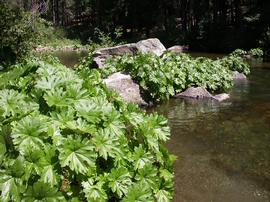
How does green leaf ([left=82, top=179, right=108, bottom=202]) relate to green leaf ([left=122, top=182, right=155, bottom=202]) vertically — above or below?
above

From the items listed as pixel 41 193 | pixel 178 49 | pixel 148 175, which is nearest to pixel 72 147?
pixel 41 193

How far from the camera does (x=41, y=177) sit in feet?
11.2

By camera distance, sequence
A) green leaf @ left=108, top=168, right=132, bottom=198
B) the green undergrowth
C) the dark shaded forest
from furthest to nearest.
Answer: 1. the dark shaded forest
2. the green undergrowth
3. green leaf @ left=108, top=168, right=132, bottom=198

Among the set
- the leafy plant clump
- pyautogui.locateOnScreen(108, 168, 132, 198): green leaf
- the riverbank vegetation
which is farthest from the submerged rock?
pyautogui.locateOnScreen(108, 168, 132, 198): green leaf

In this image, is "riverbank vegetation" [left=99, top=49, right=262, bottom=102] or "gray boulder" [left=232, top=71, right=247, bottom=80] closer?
"riverbank vegetation" [left=99, top=49, right=262, bottom=102]

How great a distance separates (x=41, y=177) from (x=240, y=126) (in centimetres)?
660

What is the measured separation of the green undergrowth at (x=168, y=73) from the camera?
38.5 ft

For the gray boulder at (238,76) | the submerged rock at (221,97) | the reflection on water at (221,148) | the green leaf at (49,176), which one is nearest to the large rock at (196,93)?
the submerged rock at (221,97)

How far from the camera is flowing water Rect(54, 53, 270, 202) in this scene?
19.2ft

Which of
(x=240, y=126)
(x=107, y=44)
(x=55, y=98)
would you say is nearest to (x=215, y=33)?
(x=107, y=44)

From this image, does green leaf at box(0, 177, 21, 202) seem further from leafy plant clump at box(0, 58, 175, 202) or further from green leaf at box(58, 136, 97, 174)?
green leaf at box(58, 136, 97, 174)

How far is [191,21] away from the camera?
44.1 m

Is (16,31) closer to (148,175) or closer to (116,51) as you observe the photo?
(116,51)

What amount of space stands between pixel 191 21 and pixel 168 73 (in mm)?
33174
